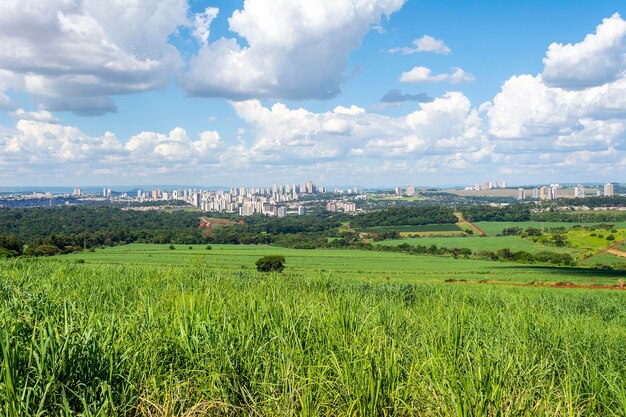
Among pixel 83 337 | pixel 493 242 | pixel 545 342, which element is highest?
pixel 83 337

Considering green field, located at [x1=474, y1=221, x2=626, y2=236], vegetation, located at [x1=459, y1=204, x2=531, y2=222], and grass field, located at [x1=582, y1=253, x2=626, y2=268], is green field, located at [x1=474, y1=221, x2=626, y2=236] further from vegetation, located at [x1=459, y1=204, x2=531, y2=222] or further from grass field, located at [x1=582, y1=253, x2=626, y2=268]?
grass field, located at [x1=582, y1=253, x2=626, y2=268]

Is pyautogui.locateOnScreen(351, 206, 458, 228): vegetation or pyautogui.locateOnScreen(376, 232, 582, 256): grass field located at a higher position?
pyautogui.locateOnScreen(351, 206, 458, 228): vegetation

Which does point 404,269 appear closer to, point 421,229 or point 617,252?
point 617,252

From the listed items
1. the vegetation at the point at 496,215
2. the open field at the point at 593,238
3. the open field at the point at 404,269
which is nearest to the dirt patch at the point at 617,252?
the open field at the point at 593,238

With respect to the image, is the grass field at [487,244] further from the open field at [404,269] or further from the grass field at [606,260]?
the open field at [404,269]

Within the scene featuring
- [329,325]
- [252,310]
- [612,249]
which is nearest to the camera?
[329,325]

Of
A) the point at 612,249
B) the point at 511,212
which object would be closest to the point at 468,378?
the point at 612,249

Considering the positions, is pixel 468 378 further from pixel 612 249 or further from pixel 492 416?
pixel 612 249

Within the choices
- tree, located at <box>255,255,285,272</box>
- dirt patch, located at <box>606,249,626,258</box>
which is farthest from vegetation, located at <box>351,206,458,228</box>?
tree, located at <box>255,255,285,272</box>

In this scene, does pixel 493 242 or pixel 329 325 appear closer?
pixel 329 325

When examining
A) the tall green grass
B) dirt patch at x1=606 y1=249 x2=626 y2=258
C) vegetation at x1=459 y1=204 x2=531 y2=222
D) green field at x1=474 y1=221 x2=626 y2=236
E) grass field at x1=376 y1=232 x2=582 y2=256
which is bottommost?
grass field at x1=376 y1=232 x2=582 y2=256

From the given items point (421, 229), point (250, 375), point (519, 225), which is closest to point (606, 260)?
point (519, 225)
